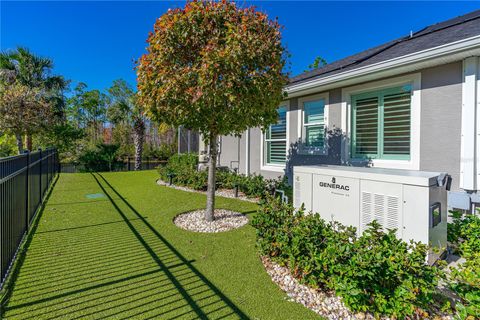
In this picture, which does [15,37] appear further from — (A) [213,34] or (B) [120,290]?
(B) [120,290]

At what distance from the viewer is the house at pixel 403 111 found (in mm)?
4051

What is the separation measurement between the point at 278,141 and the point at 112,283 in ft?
21.0

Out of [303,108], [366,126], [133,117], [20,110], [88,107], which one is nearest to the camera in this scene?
[366,126]

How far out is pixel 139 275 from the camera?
123 inches

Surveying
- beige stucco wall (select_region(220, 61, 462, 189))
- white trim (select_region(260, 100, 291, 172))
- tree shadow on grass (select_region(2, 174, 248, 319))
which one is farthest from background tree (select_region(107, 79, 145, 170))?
beige stucco wall (select_region(220, 61, 462, 189))

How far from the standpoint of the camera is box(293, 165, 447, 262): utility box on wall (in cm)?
278

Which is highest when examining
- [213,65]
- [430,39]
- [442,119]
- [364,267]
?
[430,39]

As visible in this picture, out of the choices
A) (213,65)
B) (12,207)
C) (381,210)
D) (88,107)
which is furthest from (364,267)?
(88,107)

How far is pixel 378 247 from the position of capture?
2.37m

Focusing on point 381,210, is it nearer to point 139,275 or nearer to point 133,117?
point 139,275

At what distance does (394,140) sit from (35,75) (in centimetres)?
1926

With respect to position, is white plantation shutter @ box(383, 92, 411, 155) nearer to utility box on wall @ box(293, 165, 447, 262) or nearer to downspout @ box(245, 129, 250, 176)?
utility box on wall @ box(293, 165, 447, 262)

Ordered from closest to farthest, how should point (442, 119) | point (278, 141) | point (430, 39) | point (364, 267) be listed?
point (364, 267)
point (442, 119)
point (430, 39)
point (278, 141)

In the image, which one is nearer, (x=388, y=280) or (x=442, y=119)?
(x=388, y=280)
